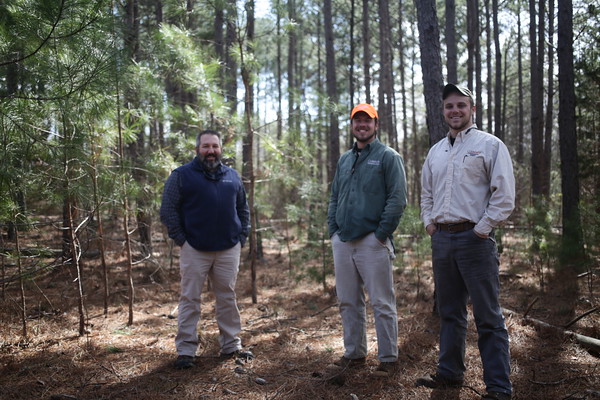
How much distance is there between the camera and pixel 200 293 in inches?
160

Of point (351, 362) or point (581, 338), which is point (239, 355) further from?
point (581, 338)

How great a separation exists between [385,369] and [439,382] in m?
0.49

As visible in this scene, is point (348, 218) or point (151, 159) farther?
point (151, 159)

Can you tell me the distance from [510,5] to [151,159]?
17.6 metres

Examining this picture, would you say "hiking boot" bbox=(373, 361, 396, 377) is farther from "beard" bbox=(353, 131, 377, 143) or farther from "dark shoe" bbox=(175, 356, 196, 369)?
"beard" bbox=(353, 131, 377, 143)

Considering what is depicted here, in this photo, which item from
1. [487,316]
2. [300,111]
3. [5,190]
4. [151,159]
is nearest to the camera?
→ [487,316]

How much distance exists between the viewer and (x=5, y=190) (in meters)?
3.58

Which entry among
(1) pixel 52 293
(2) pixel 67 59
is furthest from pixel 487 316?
(1) pixel 52 293

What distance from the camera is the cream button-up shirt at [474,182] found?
2842 millimetres

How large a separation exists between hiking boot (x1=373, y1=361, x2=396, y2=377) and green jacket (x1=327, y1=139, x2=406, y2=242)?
3.61 feet

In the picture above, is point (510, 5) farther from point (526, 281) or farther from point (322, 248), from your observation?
point (322, 248)

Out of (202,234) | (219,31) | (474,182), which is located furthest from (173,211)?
(219,31)

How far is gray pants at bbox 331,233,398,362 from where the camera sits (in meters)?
3.60

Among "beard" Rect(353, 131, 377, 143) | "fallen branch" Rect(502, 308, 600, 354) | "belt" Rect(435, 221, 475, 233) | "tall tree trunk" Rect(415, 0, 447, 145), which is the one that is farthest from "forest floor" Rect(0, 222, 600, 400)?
"tall tree trunk" Rect(415, 0, 447, 145)
